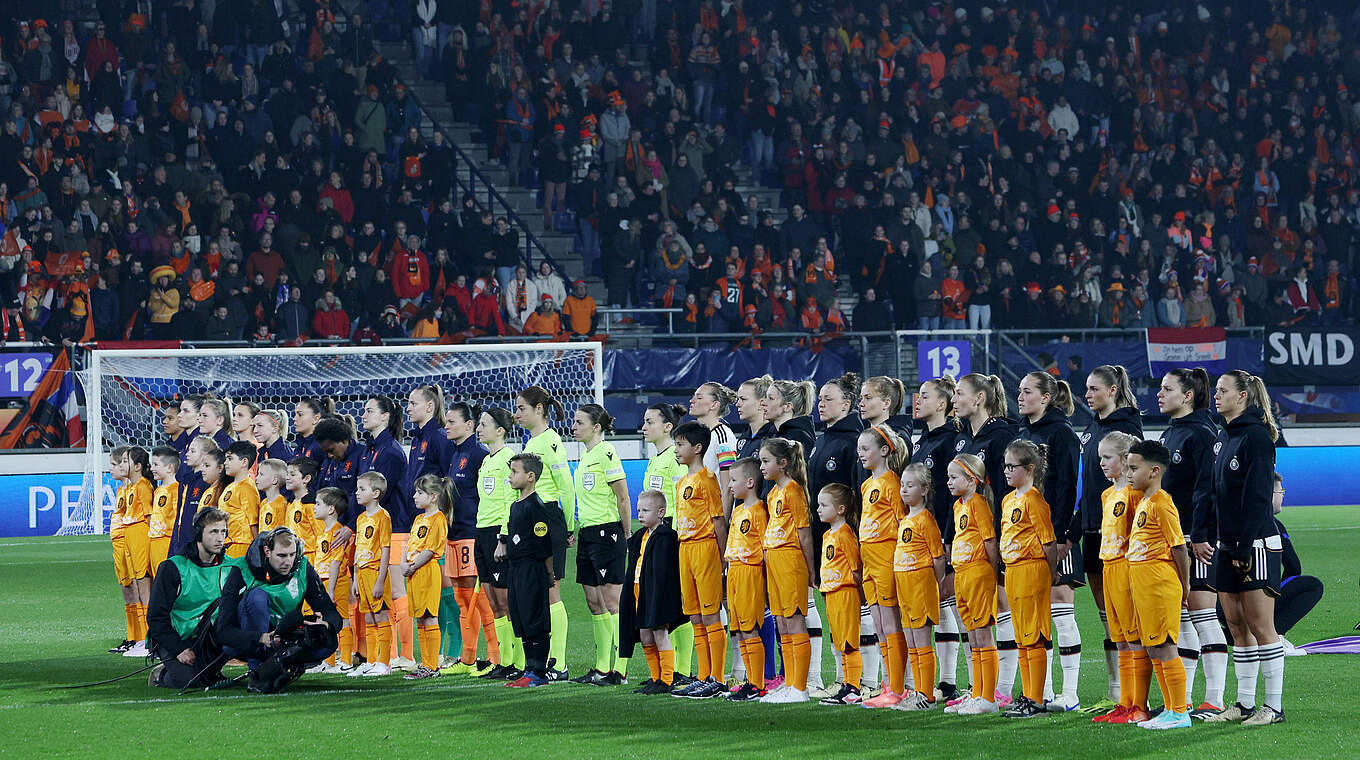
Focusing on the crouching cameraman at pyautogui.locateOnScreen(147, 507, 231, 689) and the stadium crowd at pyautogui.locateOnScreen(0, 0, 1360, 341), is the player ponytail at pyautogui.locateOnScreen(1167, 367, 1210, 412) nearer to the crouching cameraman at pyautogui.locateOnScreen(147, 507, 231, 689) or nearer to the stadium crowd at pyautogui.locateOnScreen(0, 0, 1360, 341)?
the crouching cameraman at pyautogui.locateOnScreen(147, 507, 231, 689)

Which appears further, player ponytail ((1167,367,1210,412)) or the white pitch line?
the white pitch line

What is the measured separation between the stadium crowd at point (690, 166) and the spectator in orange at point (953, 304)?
48 millimetres

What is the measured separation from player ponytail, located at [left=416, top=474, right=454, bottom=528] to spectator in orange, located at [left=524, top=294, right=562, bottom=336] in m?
11.3

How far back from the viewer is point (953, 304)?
23984 mm

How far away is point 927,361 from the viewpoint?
21656 millimetres

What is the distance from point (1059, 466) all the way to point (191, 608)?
5095 millimetres

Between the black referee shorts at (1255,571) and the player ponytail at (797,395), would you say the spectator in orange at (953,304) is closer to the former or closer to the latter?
the player ponytail at (797,395)

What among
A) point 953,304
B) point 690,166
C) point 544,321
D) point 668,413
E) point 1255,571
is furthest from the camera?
point 690,166

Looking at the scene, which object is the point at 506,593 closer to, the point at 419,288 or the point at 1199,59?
the point at 419,288

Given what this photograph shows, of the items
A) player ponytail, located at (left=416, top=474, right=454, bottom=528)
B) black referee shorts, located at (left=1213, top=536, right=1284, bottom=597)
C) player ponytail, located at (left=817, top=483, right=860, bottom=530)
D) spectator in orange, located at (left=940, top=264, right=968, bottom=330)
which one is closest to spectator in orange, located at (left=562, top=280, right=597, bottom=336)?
spectator in orange, located at (left=940, top=264, right=968, bottom=330)

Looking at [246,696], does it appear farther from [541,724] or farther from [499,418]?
[499,418]

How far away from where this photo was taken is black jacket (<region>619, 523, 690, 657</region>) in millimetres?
9211

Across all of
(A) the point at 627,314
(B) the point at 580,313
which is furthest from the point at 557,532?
(A) the point at 627,314

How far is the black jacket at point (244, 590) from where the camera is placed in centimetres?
945
